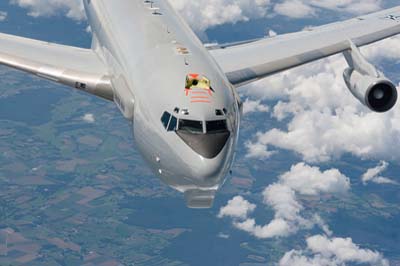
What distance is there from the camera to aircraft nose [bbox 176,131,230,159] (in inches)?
1099

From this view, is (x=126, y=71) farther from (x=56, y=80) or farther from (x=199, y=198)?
(x=199, y=198)

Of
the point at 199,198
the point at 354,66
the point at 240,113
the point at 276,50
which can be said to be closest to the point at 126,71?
the point at 240,113

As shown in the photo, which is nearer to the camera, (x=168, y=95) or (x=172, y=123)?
(x=172, y=123)

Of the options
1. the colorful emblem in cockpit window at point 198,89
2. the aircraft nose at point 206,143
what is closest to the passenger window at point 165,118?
the colorful emblem in cockpit window at point 198,89

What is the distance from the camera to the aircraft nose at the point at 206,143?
2791cm

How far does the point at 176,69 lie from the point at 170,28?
8.57 metres

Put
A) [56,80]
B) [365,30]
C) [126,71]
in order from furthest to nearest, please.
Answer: [365,30], [56,80], [126,71]

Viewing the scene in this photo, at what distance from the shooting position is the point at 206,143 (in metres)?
28.0

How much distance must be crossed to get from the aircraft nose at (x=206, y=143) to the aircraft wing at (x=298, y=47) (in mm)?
12645

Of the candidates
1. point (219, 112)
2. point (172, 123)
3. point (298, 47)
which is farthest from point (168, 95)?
point (298, 47)

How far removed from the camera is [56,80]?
39.6m

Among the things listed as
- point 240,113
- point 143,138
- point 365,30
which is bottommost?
point 143,138

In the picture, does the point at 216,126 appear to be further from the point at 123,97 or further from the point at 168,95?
the point at 123,97

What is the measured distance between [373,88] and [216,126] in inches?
588
